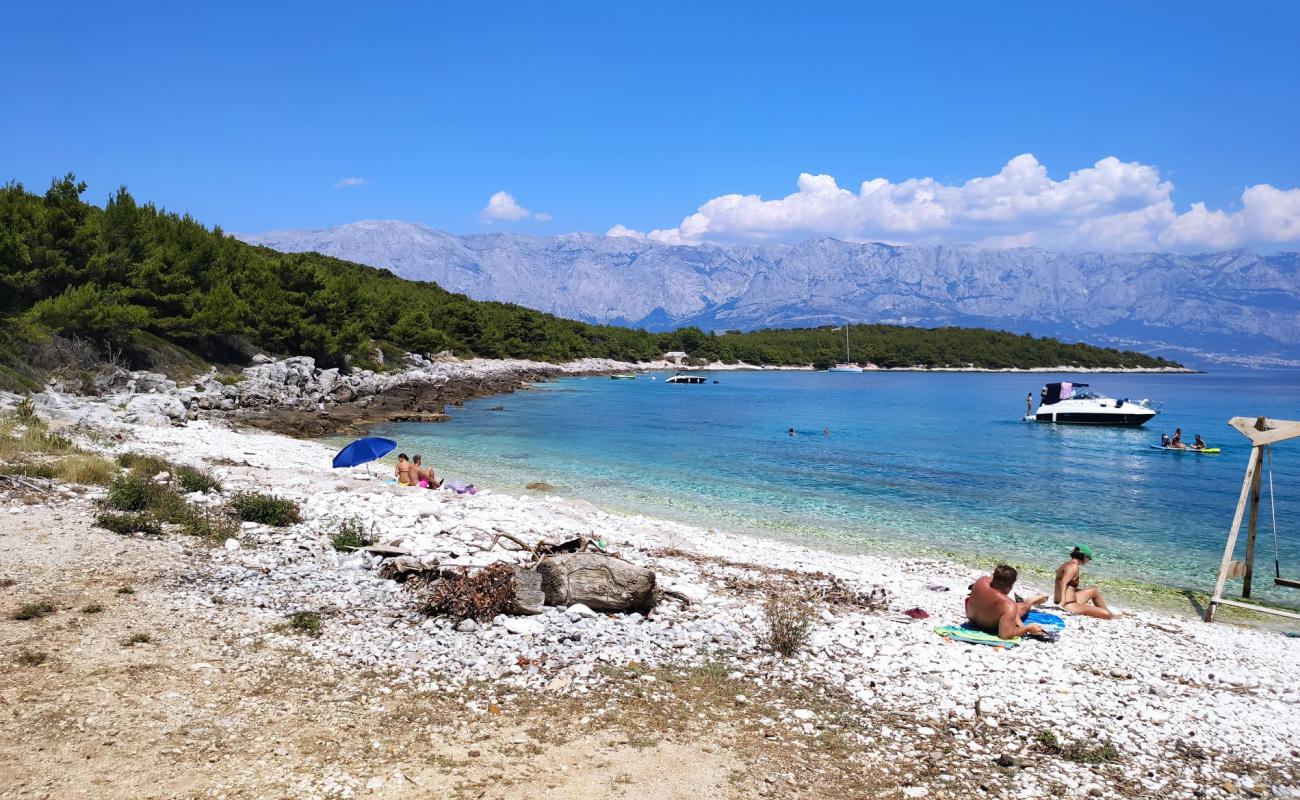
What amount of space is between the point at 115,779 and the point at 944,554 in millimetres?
15940

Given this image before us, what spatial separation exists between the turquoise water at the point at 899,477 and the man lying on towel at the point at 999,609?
6949 millimetres

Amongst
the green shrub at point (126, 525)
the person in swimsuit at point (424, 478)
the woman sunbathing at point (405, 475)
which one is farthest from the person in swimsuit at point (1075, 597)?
the woman sunbathing at point (405, 475)

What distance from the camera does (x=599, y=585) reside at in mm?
9273

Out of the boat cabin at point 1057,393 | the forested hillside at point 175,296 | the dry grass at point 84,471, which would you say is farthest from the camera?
the boat cabin at point 1057,393

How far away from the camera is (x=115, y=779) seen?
5293 millimetres

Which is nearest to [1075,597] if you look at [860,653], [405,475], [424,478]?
[860,653]

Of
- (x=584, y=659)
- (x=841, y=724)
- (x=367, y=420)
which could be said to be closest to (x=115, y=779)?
(x=584, y=659)

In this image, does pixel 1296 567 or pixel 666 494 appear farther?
pixel 666 494

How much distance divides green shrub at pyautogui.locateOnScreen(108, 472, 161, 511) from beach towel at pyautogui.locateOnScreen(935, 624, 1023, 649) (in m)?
13.3

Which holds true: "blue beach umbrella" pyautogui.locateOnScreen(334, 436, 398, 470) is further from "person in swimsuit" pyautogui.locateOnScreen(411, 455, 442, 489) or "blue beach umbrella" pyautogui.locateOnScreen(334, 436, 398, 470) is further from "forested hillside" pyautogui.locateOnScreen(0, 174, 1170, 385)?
"forested hillside" pyautogui.locateOnScreen(0, 174, 1170, 385)

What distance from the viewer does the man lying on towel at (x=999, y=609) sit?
31.4ft

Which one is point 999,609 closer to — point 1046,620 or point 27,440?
point 1046,620

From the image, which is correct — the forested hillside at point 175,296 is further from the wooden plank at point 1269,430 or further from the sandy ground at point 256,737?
the wooden plank at point 1269,430

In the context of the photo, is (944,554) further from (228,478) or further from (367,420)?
(367,420)
